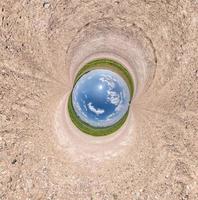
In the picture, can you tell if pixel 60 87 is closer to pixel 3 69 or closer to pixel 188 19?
pixel 3 69

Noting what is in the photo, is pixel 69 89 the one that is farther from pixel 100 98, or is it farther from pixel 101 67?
pixel 100 98

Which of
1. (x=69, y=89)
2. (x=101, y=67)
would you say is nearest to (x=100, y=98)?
(x=101, y=67)

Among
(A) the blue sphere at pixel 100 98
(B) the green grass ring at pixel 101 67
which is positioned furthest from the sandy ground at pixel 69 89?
(A) the blue sphere at pixel 100 98

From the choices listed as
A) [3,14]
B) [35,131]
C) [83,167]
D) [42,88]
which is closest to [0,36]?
[3,14]

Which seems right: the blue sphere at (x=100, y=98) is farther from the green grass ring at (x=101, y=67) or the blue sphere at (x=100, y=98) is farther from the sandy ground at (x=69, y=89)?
the sandy ground at (x=69, y=89)

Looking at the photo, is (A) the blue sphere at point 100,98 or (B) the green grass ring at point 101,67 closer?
(A) the blue sphere at point 100,98

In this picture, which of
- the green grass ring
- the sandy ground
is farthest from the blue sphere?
the sandy ground

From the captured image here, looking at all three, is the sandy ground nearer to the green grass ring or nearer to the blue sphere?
the green grass ring
